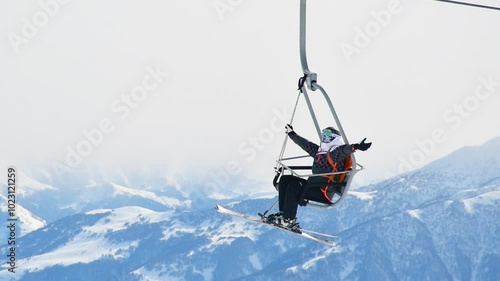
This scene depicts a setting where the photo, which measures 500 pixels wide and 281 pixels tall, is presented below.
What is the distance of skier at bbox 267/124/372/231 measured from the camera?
998 inches

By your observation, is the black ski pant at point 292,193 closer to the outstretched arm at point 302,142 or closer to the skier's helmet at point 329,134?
the outstretched arm at point 302,142

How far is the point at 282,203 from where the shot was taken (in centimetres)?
2620

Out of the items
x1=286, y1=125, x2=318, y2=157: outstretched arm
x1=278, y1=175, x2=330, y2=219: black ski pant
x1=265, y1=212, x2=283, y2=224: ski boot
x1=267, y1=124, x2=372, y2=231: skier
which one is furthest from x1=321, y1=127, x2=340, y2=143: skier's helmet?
x1=265, y1=212, x2=283, y2=224: ski boot

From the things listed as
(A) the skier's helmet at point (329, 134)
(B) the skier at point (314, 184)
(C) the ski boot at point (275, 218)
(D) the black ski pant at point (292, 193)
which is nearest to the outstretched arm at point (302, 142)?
(B) the skier at point (314, 184)

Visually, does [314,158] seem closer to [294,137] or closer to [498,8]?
[294,137]

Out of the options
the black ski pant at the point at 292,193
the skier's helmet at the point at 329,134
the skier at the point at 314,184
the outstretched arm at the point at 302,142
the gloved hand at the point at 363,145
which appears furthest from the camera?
the outstretched arm at the point at 302,142

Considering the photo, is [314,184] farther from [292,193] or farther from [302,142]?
[302,142]

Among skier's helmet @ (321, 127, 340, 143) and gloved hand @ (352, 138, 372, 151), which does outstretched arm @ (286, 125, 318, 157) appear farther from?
gloved hand @ (352, 138, 372, 151)

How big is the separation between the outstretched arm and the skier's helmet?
717 millimetres

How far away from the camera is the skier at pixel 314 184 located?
83.2ft

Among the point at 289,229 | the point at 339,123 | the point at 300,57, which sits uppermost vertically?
the point at 300,57

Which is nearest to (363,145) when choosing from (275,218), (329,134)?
(329,134)

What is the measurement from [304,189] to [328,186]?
84cm

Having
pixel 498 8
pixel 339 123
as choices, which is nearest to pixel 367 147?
pixel 339 123
